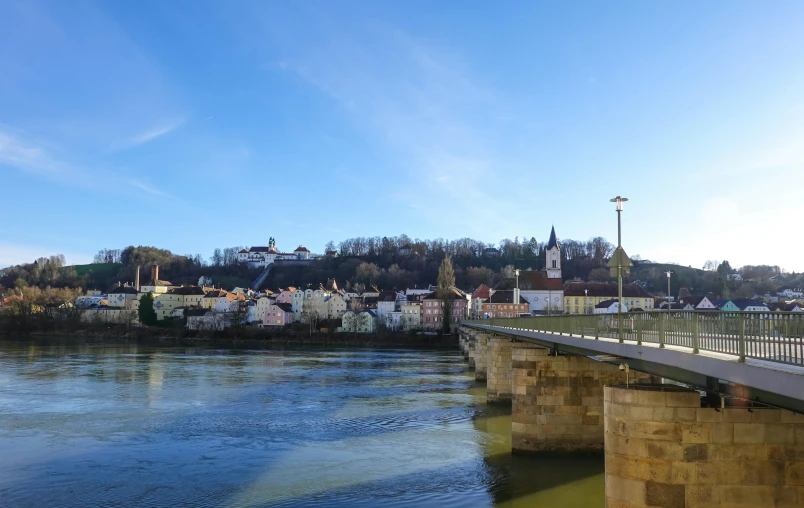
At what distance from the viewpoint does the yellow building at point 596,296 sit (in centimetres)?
12319

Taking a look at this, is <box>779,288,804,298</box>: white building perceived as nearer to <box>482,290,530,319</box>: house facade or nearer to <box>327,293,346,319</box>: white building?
<box>482,290,530,319</box>: house facade

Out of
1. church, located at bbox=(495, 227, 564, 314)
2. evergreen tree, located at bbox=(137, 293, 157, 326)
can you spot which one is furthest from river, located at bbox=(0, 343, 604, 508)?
church, located at bbox=(495, 227, 564, 314)

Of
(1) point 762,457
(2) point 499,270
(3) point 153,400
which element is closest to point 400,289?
(2) point 499,270

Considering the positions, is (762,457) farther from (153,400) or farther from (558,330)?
(153,400)

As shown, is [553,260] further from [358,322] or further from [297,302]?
[297,302]

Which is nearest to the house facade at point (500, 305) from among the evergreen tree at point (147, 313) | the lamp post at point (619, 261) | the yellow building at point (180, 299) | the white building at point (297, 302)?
the white building at point (297, 302)

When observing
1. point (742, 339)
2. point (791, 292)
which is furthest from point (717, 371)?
point (791, 292)

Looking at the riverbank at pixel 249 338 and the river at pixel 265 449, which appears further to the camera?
the riverbank at pixel 249 338

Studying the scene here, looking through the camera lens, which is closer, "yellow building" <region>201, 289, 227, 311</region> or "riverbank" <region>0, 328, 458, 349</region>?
"riverbank" <region>0, 328, 458, 349</region>

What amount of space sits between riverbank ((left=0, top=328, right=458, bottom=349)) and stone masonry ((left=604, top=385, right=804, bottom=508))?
91339 millimetres

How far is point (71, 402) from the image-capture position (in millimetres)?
32750

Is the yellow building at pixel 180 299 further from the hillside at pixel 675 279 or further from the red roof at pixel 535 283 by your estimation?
the hillside at pixel 675 279

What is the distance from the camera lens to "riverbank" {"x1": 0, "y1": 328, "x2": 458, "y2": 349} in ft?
343

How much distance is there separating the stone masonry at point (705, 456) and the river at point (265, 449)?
6.30 metres
